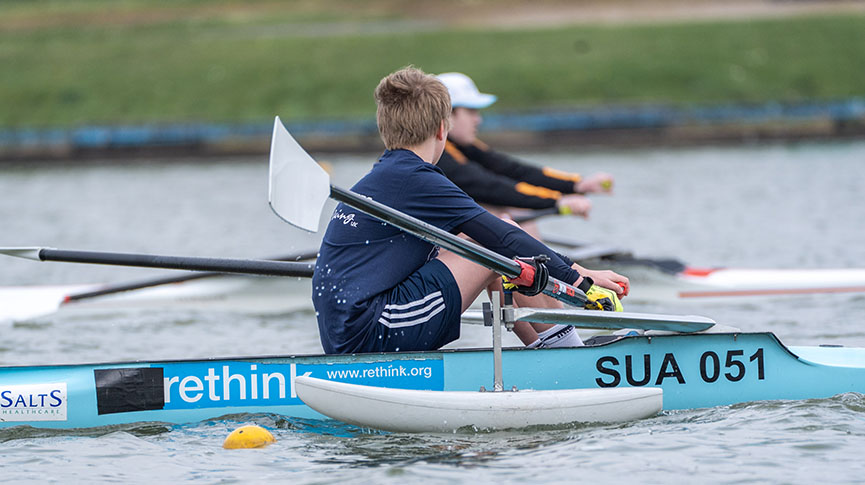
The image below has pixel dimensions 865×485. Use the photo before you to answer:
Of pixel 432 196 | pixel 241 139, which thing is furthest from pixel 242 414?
pixel 241 139

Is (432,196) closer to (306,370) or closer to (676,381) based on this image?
(306,370)

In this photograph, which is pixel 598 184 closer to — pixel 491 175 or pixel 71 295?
pixel 491 175

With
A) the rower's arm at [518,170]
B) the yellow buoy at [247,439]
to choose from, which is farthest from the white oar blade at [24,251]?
the rower's arm at [518,170]

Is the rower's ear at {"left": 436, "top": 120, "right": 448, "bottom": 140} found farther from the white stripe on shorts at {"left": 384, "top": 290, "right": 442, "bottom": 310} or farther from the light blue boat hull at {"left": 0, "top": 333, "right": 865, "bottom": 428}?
the light blue boat hull at {"left": 0, "top": 333, "right": 865, "bottom": 428}

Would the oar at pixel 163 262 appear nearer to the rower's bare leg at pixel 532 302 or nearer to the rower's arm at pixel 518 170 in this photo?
the rower's bare leg at pixel 532 302

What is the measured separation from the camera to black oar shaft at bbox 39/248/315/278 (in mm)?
6305

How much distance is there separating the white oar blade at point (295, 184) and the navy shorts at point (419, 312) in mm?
632

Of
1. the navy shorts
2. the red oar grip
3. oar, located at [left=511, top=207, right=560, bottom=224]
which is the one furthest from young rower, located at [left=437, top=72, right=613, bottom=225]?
the red oar grip

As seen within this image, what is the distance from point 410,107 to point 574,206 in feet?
13.7

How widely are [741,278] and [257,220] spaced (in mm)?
10212

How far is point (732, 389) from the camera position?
5.54 meters

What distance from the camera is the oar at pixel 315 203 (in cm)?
464

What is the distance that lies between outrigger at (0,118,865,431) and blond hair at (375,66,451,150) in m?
0.71

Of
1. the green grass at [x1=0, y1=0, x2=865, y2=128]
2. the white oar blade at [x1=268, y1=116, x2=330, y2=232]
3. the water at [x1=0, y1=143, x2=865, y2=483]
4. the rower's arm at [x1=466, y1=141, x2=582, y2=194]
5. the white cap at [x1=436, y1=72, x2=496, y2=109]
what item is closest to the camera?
the white oar blade at [x1=268, y1=116, x2=330, y2=232]
